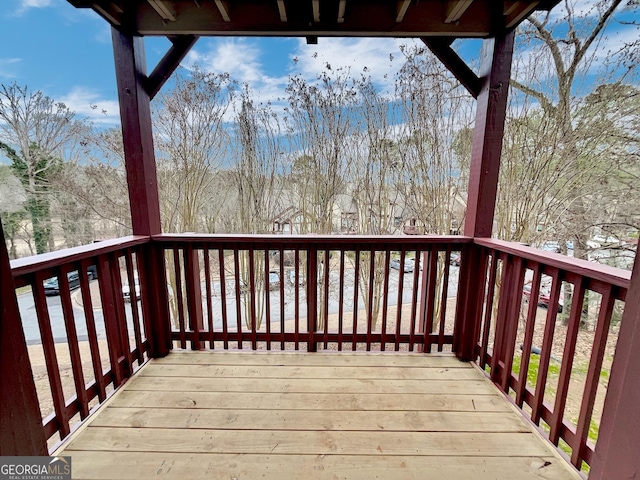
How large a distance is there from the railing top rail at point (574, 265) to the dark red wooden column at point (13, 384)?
227cm

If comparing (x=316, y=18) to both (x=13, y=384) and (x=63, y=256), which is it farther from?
(x=13, y=384)

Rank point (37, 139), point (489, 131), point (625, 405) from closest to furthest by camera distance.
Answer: point (625, 405)
point (489, 131)
point (37, 139)

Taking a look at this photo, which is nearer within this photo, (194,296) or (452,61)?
(452,61)

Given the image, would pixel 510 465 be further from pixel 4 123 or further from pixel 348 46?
pixel 4 123

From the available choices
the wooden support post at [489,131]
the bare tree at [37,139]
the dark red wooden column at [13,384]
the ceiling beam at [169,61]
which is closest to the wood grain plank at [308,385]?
the dark red wooden column at [13,384]

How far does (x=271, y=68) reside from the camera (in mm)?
3648

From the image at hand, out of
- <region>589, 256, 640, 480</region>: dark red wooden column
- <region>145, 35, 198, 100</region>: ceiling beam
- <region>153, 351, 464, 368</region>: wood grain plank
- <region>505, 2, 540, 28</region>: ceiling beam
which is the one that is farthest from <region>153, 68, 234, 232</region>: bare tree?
<region>589, 256, 640, 480</region>: dark red wooden column

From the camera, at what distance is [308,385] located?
1.80 meters

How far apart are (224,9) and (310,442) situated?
8.43 feet

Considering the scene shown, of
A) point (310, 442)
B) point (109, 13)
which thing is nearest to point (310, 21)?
point (109, 13)

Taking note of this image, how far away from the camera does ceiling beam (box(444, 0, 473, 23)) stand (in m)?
1.58

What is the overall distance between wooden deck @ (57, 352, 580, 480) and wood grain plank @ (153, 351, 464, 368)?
0.03m

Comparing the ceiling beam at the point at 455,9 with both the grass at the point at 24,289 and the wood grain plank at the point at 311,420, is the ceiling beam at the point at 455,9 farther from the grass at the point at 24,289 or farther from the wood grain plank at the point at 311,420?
the grass at the point at 24,289

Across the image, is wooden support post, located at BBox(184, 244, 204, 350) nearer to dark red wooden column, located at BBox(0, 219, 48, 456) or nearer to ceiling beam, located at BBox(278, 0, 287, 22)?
dark red wooden column, located at BBox(0, 219, 48, 456)
